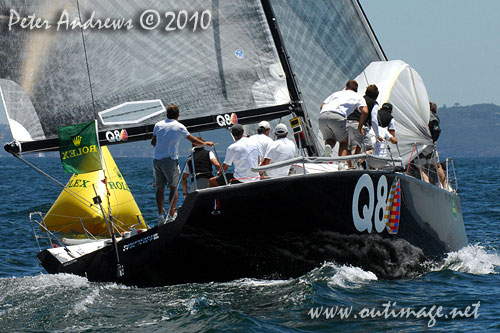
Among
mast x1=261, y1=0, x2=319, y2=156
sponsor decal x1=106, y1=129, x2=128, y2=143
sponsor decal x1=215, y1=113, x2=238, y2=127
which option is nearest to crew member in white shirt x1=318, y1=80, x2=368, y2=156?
mast x1=261, y1=0, x2=319, y2=156

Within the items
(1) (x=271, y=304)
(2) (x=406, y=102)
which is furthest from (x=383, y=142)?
(1) (x=271, y=304)

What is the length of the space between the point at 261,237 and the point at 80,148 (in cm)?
222

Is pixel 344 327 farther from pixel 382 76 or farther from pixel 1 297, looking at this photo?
pixel 382 76

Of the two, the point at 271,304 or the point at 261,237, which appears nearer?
the point at 271,304

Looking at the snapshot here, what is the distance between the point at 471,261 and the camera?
37.3ft

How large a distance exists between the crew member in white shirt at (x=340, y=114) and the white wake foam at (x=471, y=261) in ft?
6.91

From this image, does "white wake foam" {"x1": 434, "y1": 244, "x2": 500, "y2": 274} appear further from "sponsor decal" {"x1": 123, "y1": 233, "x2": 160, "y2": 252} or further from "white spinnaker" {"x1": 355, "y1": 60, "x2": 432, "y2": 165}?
"sponsor decal" {"x1": 123, "y1": 233, "x2": 160, "y2": 252}

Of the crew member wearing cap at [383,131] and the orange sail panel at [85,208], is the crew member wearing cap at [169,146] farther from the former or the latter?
the orange sail panel at [85,208]

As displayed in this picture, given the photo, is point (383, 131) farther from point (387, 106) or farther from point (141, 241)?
point (141, 241)

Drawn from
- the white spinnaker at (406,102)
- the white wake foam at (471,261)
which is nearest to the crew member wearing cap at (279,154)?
the white spinnaker at (406,102)

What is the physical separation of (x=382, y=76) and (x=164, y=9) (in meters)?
3.14

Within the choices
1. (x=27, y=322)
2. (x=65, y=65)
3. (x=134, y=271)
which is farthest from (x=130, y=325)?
(x=65, y=65)

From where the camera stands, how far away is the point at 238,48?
1063 centimetres

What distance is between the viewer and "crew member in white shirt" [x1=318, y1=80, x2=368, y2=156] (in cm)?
994
